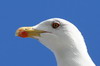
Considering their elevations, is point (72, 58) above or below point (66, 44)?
below

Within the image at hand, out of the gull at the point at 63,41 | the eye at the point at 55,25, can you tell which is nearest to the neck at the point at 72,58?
the gull at the point at 63,41

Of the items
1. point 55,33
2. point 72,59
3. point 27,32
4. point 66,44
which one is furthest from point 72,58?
point 27,32

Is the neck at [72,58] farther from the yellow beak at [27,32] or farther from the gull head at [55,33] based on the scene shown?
the yellow beak at [27,32]

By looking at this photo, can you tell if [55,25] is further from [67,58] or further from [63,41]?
[67,58]

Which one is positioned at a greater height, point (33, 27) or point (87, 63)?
point (33, 27)

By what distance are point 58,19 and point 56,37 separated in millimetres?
186

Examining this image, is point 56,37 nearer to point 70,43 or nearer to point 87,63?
point 70,43

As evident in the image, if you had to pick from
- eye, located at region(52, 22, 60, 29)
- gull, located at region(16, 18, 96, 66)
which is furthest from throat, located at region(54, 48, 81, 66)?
eye, located at region(52, 22, 60, 29)

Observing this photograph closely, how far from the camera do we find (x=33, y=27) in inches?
→ 143

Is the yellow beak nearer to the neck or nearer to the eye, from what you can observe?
the eye

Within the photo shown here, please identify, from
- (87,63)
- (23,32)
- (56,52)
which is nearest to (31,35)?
(23,32)

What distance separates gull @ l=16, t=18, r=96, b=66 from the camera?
3.41m

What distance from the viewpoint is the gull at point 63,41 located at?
3.41 meters

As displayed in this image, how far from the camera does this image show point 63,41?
3.43 meters
